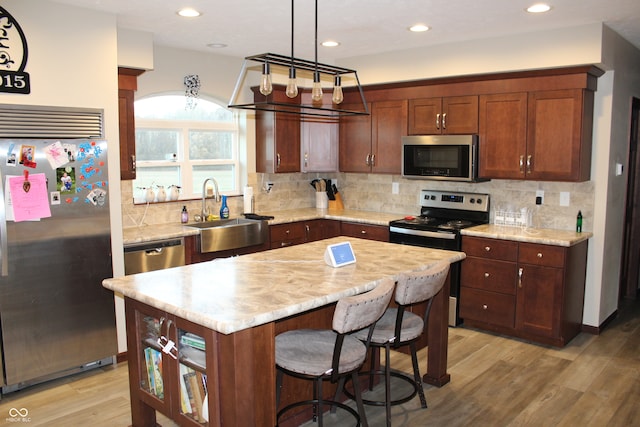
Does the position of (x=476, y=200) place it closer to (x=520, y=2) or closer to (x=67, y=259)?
(x=520, y=2)

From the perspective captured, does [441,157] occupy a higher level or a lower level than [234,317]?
higher

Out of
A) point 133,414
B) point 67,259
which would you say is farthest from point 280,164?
point 133,414

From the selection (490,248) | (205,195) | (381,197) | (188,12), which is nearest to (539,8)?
(490,248)

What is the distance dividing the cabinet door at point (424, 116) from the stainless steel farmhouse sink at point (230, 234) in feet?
5.68

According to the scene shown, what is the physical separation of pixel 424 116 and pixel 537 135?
1096mm

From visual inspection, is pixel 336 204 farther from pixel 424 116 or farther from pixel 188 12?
pixel 188 12

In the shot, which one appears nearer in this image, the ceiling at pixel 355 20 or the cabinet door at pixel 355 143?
the ceiling at pixel 355 20

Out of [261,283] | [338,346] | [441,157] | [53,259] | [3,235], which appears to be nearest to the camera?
[338,346]

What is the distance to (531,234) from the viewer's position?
176 inches

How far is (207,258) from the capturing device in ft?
15.3

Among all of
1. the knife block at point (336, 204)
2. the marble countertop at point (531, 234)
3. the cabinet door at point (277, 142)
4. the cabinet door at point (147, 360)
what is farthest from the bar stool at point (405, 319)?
the knife block at point (336, 204)

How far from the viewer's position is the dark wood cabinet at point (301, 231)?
17.3ft

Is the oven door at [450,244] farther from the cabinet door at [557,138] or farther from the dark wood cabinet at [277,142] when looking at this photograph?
the dark wood cabinet at [277,142]

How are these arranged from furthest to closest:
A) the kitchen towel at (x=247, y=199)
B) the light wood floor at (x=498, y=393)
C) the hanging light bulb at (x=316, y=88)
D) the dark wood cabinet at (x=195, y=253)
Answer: the kitchen towel at (x=247, y=199) < the dark wood cabinet at (x=195, y=253) < the light wood floor at (x=498, y=393) < the hanging light bulb at (x=316, y=88)
